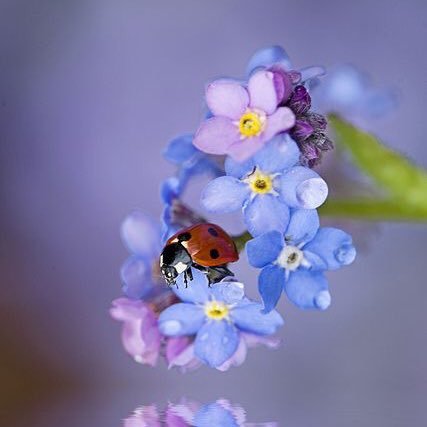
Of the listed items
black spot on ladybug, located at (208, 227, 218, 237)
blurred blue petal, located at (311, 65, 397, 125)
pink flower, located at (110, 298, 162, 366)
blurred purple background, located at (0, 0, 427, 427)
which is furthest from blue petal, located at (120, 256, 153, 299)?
blurred purple background, located at (0, 0, 427, 427)

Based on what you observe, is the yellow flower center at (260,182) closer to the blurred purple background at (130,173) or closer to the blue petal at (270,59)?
the blue petal at (270,59)

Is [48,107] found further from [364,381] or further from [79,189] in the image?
[364,381]

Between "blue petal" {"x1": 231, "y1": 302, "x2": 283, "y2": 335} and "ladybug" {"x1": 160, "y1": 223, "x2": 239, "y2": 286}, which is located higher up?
"ladybug" {"x1": 160, "y1": 223, "x2": 239, "y2": 286}

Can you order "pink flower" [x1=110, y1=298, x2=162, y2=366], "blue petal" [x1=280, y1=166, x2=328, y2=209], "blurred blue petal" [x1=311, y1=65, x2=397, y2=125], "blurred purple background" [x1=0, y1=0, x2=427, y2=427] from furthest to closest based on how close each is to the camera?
"blurred purple background" [x1=0, y1=0, x2=427, y2=427], "blurred blue petal" [x1=311, y1=65, x2=397, y2=125], "pink flower" [x1=110, y1=298, x2=162, y2=366], "blue petal" [x1=280, y1=166, x2=328, y2=209]

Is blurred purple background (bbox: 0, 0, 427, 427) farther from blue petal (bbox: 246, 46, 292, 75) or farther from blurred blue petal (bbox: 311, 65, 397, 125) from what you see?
blue petal (bbox: 246, 46, 292, 75)

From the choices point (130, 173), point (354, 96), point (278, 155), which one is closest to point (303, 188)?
point (278, 155)

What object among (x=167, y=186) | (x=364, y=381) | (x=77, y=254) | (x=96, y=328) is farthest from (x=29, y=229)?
(x=167, y=186)

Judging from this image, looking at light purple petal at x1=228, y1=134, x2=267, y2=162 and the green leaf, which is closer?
light purple petal at x1=228, y1=134, x2=267, y2=162
